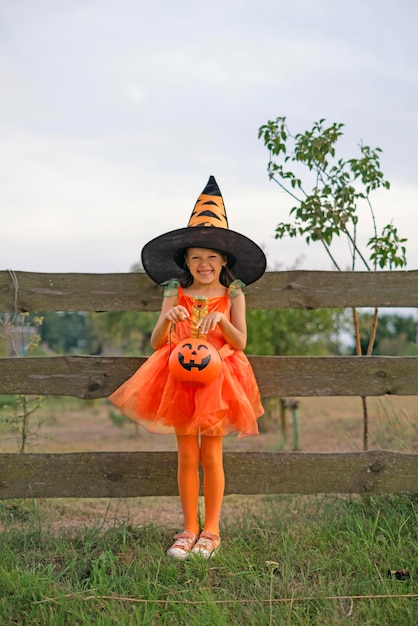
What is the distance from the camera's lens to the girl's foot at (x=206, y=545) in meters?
4.16

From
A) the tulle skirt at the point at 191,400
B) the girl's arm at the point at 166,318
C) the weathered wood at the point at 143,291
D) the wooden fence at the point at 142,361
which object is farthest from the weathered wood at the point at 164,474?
the weathered wood at the point at 143,291

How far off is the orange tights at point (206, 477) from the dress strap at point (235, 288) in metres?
0.87

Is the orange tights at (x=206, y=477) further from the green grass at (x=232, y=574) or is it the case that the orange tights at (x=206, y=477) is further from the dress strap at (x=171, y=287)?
the dress strap at (x=171, y=287)

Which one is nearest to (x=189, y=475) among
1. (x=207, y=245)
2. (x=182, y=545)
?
(x=182, y=545)

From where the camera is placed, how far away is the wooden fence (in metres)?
4.83

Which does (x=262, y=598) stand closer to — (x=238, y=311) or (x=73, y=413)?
(x=238, y=311)

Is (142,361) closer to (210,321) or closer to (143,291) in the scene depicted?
(143,291)

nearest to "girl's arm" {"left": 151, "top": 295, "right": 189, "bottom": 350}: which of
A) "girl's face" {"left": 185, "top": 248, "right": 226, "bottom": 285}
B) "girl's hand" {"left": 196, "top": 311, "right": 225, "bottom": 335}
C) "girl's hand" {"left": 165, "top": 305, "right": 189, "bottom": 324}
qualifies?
"girl's hand" {"left": 165, "top": 305, "right": 189, "bottom": 324}

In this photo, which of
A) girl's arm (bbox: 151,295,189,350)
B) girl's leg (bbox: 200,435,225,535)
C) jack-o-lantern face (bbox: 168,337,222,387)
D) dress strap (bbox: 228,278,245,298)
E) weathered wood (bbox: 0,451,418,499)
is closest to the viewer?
jack-o-lantern face (bbox: 168,337,222,387)

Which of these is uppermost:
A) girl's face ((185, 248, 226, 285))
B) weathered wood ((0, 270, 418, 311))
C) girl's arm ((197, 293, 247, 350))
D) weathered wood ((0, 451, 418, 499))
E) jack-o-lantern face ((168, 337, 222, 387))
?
girl's face ((185, 248, 226, 285))

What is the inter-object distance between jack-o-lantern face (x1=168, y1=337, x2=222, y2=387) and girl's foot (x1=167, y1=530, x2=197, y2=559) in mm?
932

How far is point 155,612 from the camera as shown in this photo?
3.67 metres

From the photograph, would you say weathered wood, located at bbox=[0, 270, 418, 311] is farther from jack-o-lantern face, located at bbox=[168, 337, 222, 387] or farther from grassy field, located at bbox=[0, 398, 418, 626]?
grassy field, located at bbox=[0, 398, 418, 626]

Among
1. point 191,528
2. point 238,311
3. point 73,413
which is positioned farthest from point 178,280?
point 73,413
